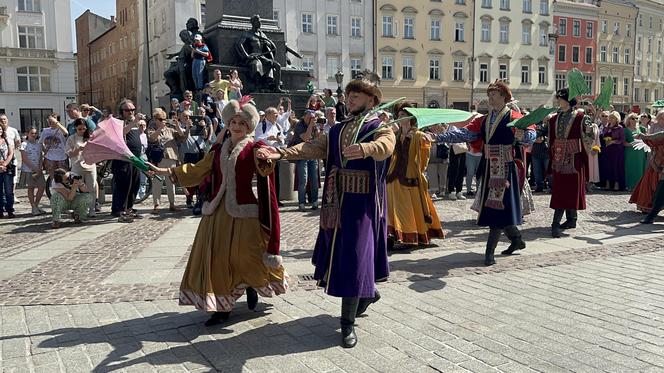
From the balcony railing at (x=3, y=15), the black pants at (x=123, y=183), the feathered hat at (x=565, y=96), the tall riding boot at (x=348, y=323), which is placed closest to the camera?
the tall riding boot at (x=348, y=323)

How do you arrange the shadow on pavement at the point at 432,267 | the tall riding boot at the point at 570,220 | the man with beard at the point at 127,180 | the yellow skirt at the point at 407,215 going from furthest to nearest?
the man with beard at the point at 127,180
the tall riding boot at the point at 570,220
the yellow skirt at the point at 407,215
the shadow on pavement at the point at 432,267

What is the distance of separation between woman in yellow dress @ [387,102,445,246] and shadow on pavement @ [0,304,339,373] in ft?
8.90

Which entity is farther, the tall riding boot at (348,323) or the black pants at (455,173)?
the black pants at (455,173)

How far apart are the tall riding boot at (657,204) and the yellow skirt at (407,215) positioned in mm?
4345

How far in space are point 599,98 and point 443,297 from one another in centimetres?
525

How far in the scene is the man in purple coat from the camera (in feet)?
14.0

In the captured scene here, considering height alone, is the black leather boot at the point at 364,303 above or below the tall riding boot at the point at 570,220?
below

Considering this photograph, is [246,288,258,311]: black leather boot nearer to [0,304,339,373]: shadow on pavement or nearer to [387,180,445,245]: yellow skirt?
[0,304,339,373]: shadow on pavement

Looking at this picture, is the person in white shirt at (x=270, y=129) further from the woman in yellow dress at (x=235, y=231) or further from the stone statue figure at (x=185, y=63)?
the woman in yellow dress at (x=235, y=231)

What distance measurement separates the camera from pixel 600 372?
3.78m

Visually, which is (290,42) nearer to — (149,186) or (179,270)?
(149,186)

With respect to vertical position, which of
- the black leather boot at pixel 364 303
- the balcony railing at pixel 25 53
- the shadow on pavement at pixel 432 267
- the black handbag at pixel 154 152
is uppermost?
the balcony railing at pixel 25 53

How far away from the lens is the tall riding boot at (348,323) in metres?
4.25

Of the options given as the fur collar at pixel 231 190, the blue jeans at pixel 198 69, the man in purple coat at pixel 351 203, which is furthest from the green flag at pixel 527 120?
the blue jeans at pixel 198 69
